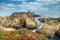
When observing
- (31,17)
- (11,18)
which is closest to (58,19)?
(31,17)

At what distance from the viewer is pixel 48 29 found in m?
26.9

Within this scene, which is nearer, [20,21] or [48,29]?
[48,29]

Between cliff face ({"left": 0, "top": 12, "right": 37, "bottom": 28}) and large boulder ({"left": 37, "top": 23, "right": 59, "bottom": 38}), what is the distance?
1760 millimetres

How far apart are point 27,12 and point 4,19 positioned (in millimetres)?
2622

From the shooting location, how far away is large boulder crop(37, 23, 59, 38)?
2585cm

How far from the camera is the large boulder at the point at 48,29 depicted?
25.9 metres

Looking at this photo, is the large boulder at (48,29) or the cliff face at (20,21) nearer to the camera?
the large boulder at (48,29)

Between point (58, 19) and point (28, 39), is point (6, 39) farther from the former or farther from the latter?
point (58, 19)

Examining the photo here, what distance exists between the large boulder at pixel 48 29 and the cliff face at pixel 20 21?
69.3 inches

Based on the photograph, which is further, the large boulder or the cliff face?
the cliff face

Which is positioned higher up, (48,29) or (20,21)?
(20,21)

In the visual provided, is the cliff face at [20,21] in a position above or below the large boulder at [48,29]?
above

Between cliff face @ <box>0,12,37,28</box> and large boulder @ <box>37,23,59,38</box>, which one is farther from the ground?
cliff face @ <box>0,12,37,28</box>

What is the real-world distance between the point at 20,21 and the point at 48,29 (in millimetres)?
3784
